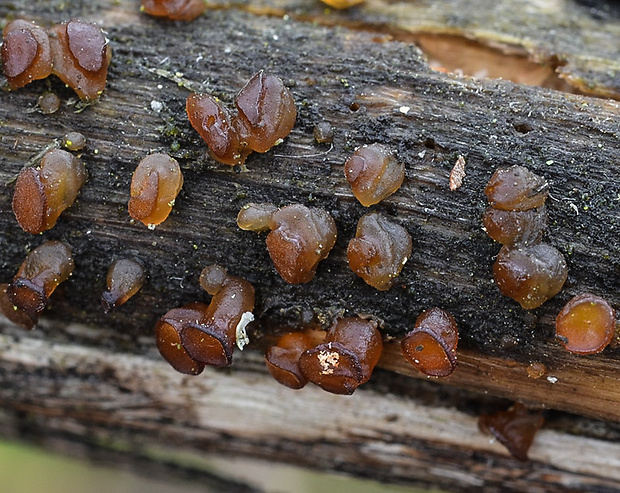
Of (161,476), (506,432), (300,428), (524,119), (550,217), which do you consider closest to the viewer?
(550,217)

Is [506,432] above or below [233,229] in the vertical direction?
below

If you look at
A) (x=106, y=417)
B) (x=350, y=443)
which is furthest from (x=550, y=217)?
(x=106, y=417)

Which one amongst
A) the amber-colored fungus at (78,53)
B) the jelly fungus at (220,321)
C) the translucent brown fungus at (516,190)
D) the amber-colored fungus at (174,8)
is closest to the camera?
the translucent brown fungus at (516,190)

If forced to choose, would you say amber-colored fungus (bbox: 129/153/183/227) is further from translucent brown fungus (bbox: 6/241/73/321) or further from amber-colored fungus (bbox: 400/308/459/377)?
amber-colored fungus (bbox: 400/308/459/377)

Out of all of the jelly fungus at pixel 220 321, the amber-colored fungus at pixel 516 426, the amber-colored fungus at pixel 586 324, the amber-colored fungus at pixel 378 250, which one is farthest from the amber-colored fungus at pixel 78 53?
the amber-colored fungus at pixel 516 426

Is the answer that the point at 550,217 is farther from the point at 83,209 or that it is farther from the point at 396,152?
the point at 83,209

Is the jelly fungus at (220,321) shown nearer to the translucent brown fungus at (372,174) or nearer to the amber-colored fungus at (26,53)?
the translucent brown fungus at (372,174)

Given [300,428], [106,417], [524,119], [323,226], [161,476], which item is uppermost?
[524,119]

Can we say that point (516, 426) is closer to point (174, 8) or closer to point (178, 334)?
point (178, 334)
